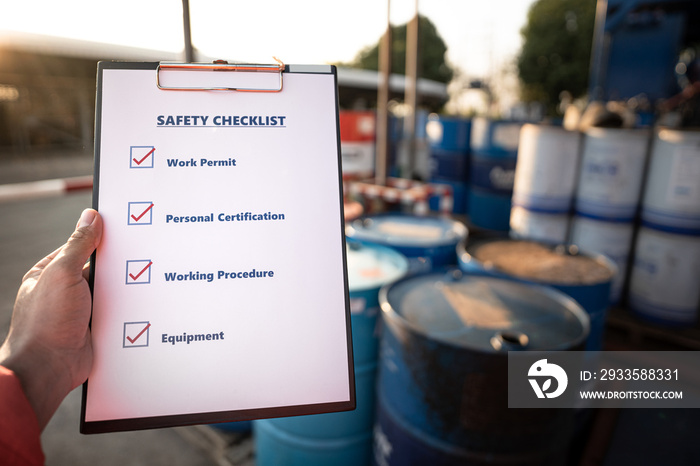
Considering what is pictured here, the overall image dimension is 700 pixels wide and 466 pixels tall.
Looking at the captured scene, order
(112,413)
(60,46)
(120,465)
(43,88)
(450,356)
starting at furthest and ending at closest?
(43,88) → (60,46) → (120,465) → (450,356) → (112,413)

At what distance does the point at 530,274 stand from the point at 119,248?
2334 millimetres

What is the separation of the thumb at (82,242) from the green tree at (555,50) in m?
31.0

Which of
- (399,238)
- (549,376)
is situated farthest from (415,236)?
(549,376)

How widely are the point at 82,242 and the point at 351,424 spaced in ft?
5.76

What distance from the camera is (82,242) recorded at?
102cm

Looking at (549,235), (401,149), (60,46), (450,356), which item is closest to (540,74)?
(401,149)

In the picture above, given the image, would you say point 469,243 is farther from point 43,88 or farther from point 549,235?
point 43,88

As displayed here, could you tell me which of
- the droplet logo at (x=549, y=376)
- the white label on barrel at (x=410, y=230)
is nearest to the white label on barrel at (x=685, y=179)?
the white label on barrel at (x=410, y=230)

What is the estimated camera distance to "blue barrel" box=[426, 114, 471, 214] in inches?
281

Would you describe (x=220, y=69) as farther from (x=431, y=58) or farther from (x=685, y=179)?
(x=431, y=58)

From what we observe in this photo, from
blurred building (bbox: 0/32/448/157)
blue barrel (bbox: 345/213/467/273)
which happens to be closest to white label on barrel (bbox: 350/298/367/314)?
blue barrel (bbox: 345/213/467/273)

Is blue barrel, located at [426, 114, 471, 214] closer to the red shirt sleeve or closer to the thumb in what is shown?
the thumb

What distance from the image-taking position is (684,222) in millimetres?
3215

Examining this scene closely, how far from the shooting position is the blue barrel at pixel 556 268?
2316mm
